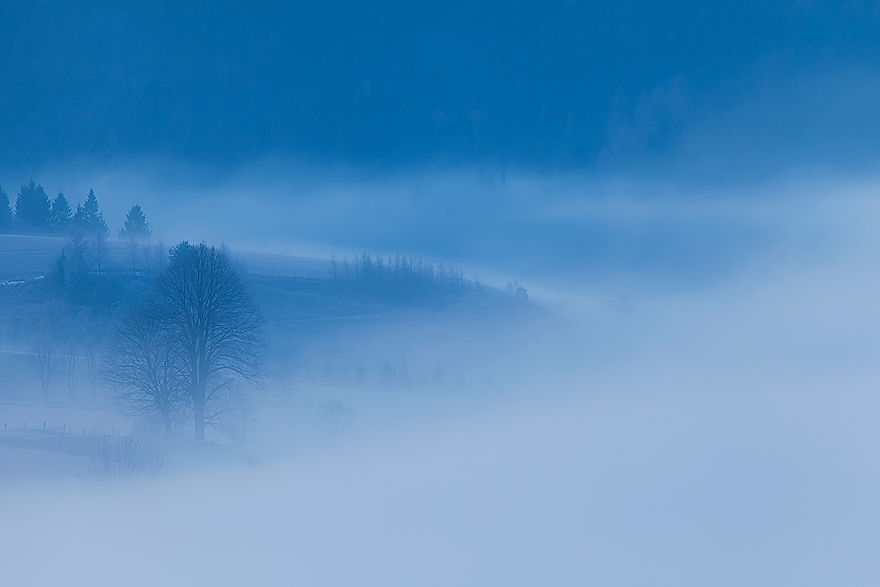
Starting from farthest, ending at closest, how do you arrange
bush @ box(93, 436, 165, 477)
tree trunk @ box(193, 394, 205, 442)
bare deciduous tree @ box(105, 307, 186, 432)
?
tree trunk @ box(193, 394, 205, 442) < bare deciduous tree @ box(105, 307, 186, 432) < bush @ box(93, 436, 165, 477)

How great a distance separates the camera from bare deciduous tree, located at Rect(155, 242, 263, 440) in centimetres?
4803

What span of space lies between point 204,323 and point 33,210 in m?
122

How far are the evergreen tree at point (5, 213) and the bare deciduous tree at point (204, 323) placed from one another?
11585 cm

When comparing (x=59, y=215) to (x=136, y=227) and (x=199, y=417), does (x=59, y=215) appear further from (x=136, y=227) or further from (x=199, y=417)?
(x=199, y=417)

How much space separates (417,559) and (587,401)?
53355 mm

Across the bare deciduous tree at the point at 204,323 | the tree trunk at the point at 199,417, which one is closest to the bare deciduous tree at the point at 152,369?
the bare deciduous tree at the point at 204,323

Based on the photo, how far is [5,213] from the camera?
160750 millimetres

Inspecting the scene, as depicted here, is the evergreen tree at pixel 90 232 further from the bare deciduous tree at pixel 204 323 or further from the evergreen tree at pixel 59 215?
the bare deciduous tree at pixel 204 323

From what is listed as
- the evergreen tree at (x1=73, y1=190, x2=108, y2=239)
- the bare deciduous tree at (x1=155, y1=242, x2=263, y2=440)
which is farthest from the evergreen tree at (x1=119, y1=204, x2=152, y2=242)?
the bare deciduous tree at (x1=155, y1=242, x2=263, y2=440)

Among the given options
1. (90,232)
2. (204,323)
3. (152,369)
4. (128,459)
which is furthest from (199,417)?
(90,232)

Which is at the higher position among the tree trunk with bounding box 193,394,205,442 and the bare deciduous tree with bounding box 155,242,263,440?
the bare deciduous tree with bounding box 155,242,263,440

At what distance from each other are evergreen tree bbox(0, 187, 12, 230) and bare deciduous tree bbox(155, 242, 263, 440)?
116 meters

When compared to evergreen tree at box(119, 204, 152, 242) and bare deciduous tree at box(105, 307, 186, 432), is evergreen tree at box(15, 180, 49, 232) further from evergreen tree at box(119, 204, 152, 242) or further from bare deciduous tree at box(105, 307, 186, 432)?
bare deciduous tree at box(105, 307, 186, 432)

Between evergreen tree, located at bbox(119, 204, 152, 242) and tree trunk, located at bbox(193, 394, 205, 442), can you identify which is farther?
evergreen tree, located at bbox(119, 204, 152, 242)
